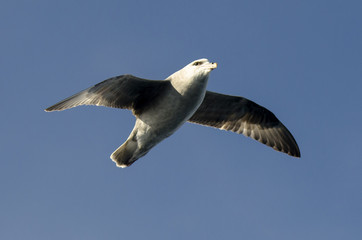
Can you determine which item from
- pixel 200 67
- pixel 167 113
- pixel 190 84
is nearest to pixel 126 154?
pixel 167 113

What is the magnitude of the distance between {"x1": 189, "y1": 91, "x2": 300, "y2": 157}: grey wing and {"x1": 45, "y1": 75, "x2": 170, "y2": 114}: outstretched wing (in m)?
1.66

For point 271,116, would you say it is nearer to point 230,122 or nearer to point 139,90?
point 230,122

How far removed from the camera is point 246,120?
12.9m

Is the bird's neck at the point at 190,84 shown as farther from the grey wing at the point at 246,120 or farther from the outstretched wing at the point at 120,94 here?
the grey wing at the point at 246,120

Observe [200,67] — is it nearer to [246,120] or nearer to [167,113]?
[167,113]

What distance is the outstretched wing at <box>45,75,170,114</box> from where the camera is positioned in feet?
34.9

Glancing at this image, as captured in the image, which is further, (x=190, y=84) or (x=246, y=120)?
(x=246, y=120)

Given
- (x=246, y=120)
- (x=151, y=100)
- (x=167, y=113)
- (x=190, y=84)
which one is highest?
(x=246, y=120)

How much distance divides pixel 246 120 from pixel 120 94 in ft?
11.1

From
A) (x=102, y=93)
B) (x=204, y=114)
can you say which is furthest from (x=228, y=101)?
(x=102, y=93)

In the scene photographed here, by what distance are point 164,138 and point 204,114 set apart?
1.59 metres

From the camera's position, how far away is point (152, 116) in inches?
425

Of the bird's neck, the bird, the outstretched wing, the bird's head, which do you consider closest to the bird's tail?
the bird

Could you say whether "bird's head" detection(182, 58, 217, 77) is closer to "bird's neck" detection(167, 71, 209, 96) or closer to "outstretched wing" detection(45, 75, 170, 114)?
"bird's neck" detection(167, 71, 209, 96)
